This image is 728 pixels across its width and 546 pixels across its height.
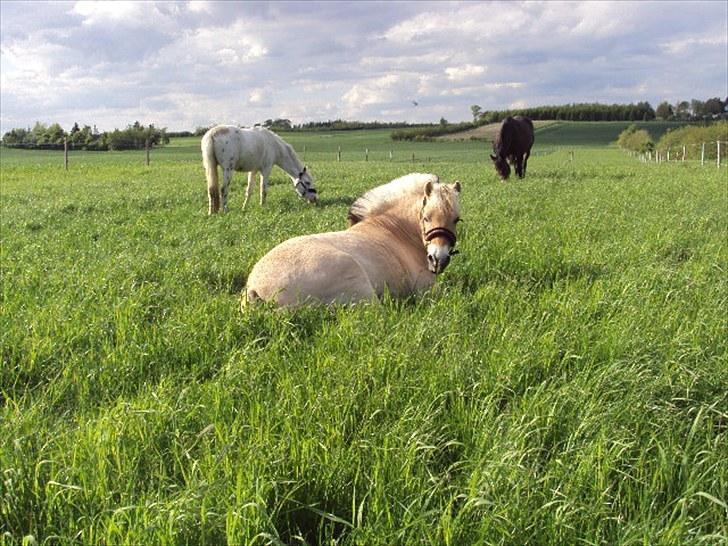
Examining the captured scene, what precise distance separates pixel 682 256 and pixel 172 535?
7034 millimetres

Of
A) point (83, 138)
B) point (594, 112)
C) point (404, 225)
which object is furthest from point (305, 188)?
point (594, 112)

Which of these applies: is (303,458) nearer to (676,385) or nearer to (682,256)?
(676,385)

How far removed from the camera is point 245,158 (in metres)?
13.6

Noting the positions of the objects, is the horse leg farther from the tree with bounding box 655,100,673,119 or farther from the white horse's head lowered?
the tree with bounding box 655,100,673,119

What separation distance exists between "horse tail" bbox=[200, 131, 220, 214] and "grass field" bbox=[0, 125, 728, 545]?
6.11 m

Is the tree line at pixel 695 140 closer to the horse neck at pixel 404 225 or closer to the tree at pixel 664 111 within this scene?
the horse neck at pixel 404 225

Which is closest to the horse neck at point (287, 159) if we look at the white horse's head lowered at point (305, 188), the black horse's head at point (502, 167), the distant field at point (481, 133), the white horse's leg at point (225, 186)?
the white horse's head lowered at point (305, 188)

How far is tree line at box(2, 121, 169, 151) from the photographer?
6662 cm

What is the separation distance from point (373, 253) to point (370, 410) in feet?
8.91

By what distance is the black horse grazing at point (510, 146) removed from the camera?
19703 mm

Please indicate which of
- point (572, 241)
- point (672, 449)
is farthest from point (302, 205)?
point (672, 449)

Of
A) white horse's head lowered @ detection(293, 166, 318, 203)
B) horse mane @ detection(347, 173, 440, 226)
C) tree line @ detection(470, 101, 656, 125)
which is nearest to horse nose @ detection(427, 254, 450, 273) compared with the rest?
horse mane @ detection(347, 173, 440, 226)

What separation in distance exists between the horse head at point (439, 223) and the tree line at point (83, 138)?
62017mm

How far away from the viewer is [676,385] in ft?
9.95
